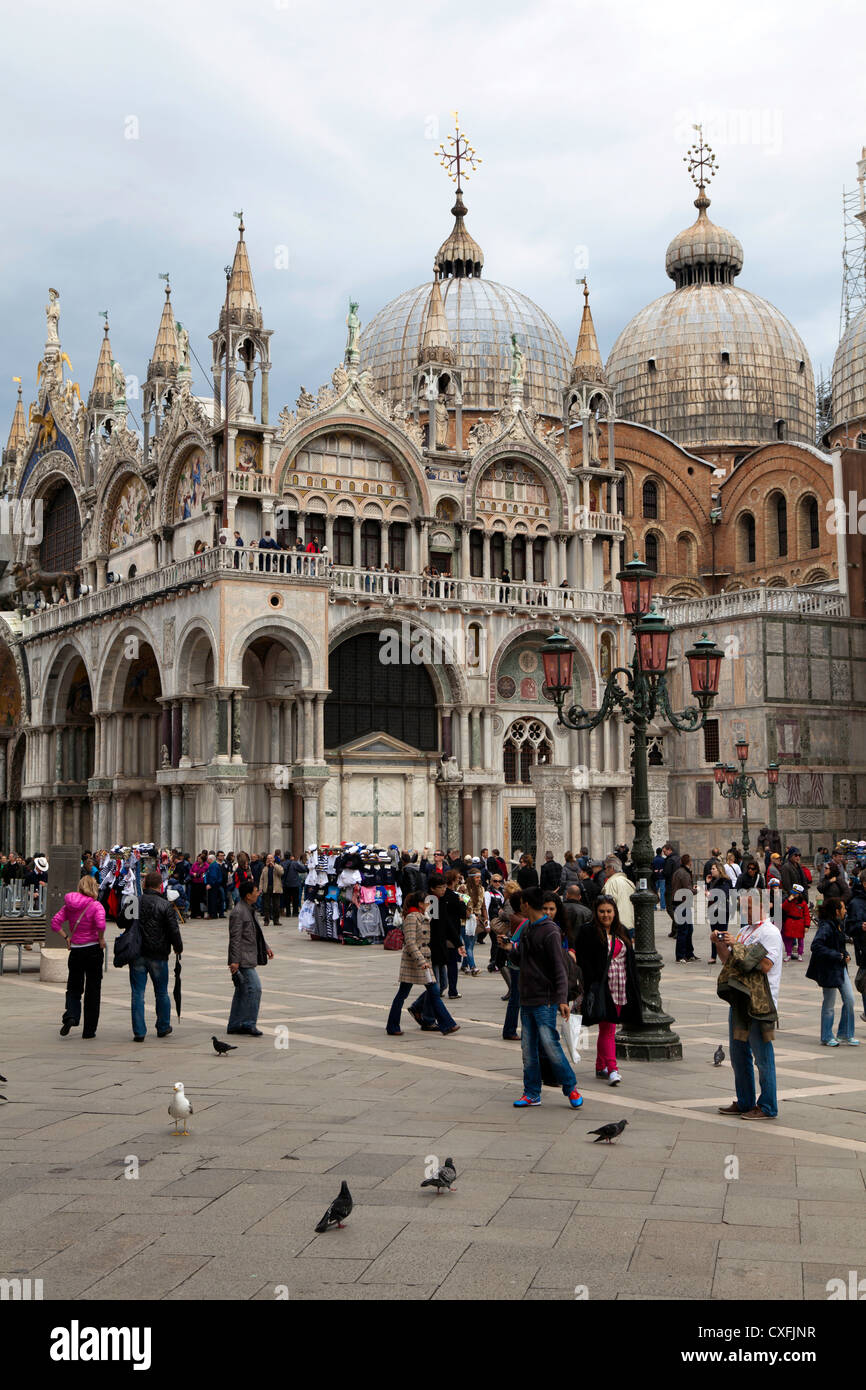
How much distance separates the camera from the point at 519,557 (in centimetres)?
4097

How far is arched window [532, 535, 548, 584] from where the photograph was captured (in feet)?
135

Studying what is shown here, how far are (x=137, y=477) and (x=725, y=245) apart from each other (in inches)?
1161

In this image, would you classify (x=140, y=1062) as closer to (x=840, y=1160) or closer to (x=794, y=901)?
(x=840, y=1160)

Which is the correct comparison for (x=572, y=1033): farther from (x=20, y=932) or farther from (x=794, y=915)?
(x=20, y=932)

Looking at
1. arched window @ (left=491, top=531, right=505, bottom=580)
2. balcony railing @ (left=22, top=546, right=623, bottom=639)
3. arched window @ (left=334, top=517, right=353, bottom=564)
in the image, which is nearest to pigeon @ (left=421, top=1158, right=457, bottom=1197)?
balcony railing @ (left=22, top=546, right=623, bottom=639)

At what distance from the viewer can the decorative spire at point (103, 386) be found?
1799 inches

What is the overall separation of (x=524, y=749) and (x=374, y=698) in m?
4.68

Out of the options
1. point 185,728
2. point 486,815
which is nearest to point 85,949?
point 185,728

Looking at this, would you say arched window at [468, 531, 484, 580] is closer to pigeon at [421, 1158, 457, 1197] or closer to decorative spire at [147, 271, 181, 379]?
decorative spire at [147, 271, 181, 379]

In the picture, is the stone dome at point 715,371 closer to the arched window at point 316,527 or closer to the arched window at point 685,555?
the arched window at point 685,555

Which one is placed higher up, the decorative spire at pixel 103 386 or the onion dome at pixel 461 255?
the onion dome at pixel 461 255

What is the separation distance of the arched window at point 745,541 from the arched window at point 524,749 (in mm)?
14272

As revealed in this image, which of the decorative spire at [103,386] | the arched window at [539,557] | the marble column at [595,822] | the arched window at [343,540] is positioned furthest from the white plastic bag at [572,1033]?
the decorative spire at [103,386]
